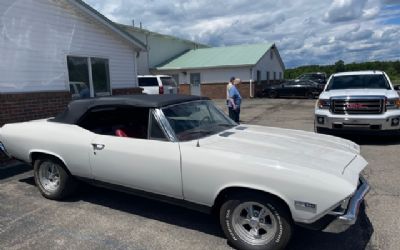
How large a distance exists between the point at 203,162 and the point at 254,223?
776 millimetres

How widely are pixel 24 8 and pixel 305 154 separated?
25.1ft

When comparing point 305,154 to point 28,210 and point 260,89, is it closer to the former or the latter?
point 28,210

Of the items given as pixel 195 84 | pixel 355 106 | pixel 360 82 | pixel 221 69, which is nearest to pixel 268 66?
pixel 221 69

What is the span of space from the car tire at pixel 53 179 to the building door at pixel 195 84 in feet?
77.6

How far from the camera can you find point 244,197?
3.41m

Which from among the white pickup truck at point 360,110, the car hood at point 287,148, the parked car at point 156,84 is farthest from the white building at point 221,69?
the car hood at point 287,148

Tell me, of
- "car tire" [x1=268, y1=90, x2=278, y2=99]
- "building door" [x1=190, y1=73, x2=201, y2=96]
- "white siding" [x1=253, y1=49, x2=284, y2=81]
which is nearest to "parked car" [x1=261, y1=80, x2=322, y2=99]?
"car tire" [x1=268, y1=90, x2=278, y2=99]

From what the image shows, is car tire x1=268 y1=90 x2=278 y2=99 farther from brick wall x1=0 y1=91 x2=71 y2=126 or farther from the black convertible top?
the black convertible top

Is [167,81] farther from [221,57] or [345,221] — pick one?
[345,221]

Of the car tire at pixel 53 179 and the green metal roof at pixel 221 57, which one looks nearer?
the car tire at pixel 53 179

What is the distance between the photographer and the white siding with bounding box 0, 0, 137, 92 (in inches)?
311

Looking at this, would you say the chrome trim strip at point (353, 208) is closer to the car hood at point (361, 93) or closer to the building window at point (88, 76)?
the car hood at point (361, 93)

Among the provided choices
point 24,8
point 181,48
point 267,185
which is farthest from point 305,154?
point 181,48

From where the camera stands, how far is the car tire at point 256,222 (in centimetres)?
328
